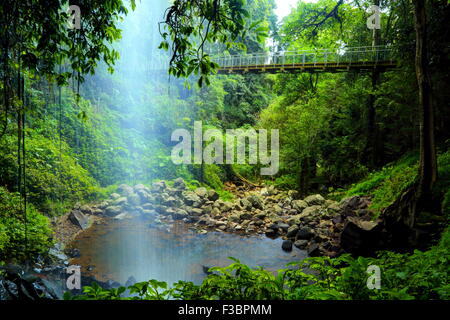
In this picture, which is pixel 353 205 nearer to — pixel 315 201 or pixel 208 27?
pixel 315 201

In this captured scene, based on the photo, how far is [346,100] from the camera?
9266 millimetres

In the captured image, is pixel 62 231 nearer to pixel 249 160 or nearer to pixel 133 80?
pixel 249 160

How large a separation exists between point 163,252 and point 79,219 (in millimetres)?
2214

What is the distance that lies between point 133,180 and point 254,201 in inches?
175

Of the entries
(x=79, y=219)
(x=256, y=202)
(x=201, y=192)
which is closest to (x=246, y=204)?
(x=256, y=202)

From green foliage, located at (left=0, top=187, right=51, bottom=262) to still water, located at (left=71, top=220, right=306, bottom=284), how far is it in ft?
2.22

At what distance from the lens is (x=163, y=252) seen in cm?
575

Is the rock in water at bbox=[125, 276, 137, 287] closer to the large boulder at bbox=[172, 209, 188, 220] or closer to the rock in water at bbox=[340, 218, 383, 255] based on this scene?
the large boulder at bbox=[172, 209, 188, 220]

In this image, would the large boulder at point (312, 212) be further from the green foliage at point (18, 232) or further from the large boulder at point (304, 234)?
the green foliage at point (18, 232)

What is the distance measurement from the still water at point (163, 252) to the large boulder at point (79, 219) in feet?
0.67

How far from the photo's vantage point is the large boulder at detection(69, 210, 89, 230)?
6262 mm

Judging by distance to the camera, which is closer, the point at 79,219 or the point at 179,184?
the point at 79,219

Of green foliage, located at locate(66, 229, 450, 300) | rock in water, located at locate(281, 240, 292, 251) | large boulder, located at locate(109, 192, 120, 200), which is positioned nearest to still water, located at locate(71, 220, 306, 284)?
rock in water, located at locate(281, 240, 292, 251)

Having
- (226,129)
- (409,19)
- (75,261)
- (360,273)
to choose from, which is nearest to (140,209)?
(75,261)
